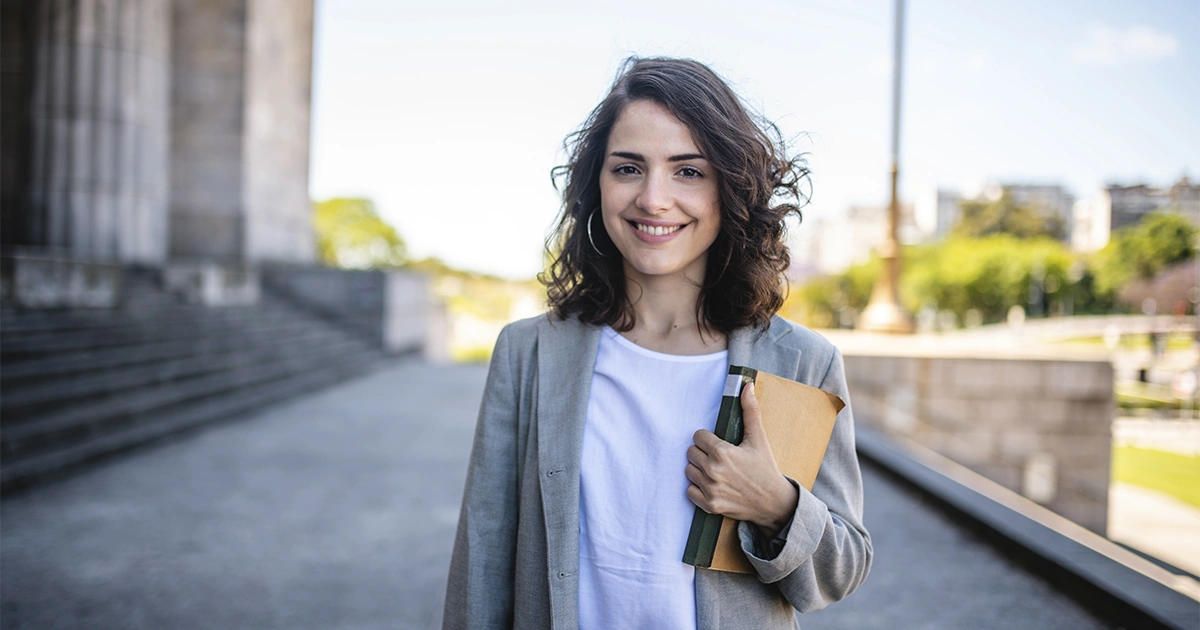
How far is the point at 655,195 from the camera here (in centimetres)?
152

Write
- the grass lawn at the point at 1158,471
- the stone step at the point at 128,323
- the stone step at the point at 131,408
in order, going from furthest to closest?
the grass lawn at the point at 1158,471 → the stone step at the point at 128,323 → the stone step at the point at 131,408

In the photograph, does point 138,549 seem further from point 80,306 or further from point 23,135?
point 23,135

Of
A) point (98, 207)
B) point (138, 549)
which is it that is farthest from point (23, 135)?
point (138, 549)

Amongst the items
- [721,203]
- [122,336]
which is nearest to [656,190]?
[721,203]

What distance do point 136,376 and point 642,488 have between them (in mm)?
8254

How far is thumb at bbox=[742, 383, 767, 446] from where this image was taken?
1.41 m

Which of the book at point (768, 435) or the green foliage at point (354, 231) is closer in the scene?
the book at point (768, 435)

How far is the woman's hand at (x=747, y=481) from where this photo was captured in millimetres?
1389

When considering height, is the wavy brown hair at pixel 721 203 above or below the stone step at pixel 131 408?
Answer: above

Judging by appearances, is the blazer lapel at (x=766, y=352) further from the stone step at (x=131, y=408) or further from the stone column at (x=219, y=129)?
the stone column at (x=219, y=129)

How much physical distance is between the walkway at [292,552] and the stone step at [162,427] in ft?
0.50

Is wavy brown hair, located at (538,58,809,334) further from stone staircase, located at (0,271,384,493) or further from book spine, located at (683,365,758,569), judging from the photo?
stone staircase, located at (0,271,384,493)

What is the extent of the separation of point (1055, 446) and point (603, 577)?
467 inches

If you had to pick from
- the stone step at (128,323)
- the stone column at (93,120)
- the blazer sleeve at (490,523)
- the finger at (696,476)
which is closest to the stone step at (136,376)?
the stone step at (128,323)
